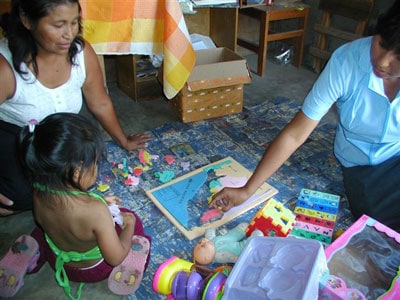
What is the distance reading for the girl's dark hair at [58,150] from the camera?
0.83m

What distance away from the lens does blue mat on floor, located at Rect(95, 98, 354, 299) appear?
1306 millimetres

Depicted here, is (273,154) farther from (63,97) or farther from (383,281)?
(63,97)

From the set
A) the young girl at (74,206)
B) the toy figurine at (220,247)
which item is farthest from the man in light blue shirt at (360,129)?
the young girl at (74,206)

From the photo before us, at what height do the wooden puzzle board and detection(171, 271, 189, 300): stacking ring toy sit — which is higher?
detection(171, 271, 189, 300): stacking ring toy

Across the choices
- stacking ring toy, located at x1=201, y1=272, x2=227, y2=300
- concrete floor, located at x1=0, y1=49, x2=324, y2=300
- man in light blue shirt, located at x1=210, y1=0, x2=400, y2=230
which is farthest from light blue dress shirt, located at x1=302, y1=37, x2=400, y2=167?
concrete floor, located at x1=0, y1=49, x2=324, y2=300

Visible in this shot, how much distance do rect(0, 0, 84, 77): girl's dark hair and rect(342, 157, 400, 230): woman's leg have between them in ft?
3.51

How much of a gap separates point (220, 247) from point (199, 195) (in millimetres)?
317

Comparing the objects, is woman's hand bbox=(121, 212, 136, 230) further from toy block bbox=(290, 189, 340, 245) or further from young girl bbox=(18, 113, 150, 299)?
toy block bbox=(290, 189, 340, 245)

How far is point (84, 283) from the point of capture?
1147mm

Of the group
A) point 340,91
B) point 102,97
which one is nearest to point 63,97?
point 102,97

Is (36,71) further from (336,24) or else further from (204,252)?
(336,24)

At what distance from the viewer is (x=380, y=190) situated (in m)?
1.24

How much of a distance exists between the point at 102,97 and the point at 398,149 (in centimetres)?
110

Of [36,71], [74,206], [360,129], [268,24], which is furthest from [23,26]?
[268,24]
